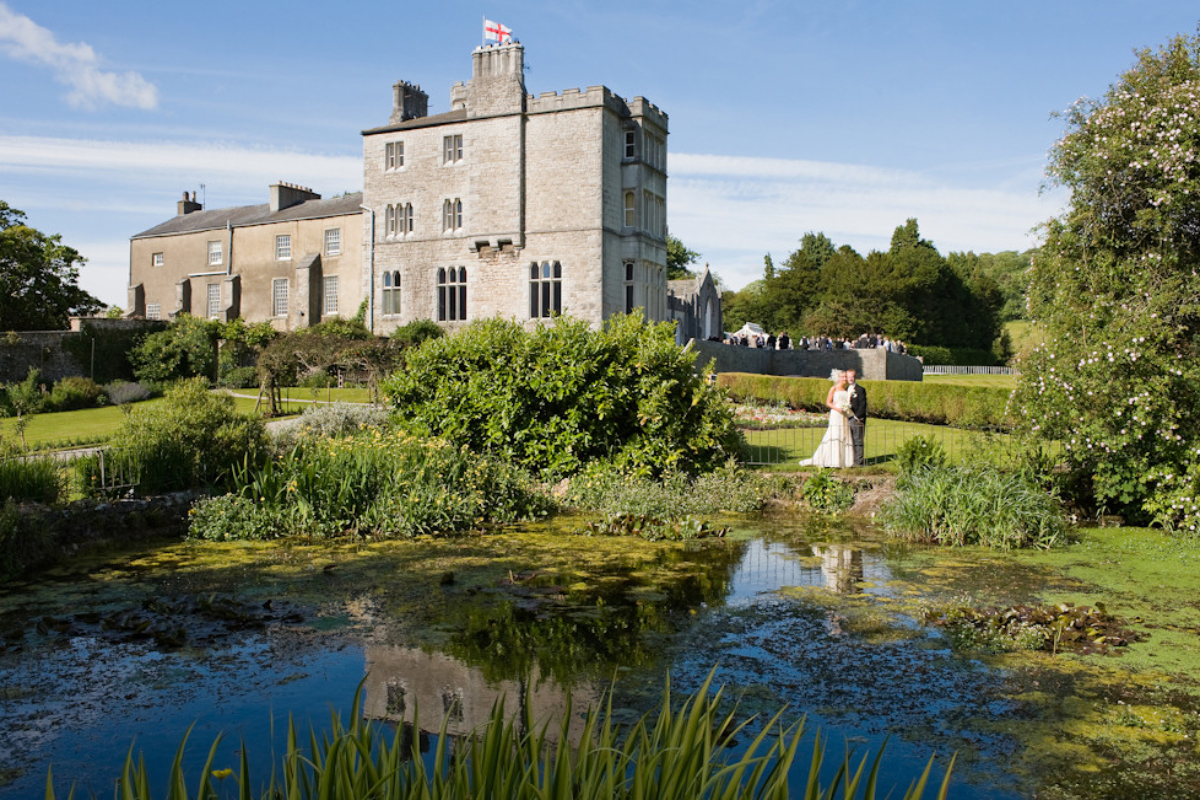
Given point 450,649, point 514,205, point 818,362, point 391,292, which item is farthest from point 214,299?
point 450,649

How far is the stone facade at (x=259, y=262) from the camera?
4084 cm

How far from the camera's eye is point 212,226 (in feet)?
150

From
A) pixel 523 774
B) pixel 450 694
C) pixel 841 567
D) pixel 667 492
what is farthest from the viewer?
pixel 667 492

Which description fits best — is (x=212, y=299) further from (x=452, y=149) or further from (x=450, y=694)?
(x=450, y=694)

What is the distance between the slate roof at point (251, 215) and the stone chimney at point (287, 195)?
32 cm

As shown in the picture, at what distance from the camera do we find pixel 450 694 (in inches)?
214

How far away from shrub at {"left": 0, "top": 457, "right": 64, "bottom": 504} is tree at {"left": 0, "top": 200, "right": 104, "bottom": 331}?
30498mm

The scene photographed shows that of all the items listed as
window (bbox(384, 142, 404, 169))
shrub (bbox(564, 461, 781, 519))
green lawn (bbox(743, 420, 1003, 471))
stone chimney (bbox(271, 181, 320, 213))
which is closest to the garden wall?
green lawn (bbox(743, 420, 1003, 471))

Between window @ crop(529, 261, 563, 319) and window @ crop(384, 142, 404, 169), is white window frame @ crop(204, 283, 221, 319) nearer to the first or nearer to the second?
window @ crop(384, 142, 404, 169)

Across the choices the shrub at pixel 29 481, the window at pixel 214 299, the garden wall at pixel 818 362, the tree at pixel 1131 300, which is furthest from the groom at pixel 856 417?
the window at pixel 214 299

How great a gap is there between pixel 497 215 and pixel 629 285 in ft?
19.2

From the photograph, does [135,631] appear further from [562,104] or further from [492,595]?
[562,104]

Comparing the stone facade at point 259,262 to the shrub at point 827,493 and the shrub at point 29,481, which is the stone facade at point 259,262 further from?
the shrub at point 29,481

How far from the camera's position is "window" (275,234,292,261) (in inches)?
1676
